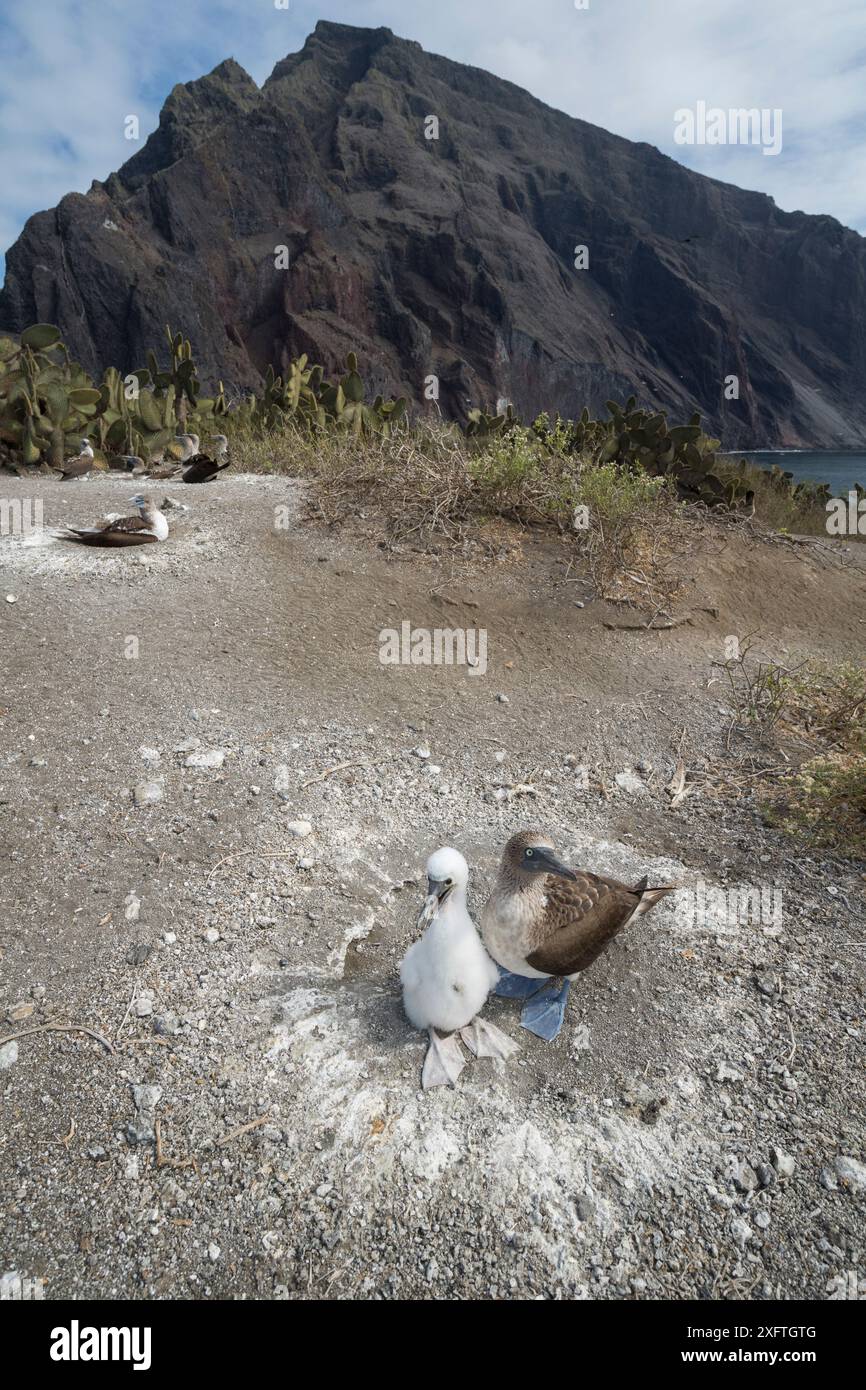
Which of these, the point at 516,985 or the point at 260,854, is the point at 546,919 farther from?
the point at 260,854

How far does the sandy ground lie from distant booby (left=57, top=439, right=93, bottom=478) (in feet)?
12.0

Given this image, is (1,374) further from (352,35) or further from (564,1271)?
(352,35)

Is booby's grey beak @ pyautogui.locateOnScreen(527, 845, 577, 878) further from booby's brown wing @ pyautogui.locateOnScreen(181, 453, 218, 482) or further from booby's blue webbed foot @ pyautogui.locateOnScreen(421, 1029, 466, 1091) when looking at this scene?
booby's brown wing @ pyautogui.locateOnScreen(181, 453, 218, 482)

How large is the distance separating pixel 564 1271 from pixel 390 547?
5.35 meters

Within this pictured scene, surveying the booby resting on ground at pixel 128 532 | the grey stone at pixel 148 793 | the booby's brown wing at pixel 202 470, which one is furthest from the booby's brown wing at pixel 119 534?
the grey stone at pixel 148 793

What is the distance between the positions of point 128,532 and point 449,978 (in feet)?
16.6

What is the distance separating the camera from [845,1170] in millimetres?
1941

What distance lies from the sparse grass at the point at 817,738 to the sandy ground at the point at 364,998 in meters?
0.21

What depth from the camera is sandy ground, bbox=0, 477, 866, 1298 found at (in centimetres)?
179

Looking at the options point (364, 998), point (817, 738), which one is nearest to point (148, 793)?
point (364, 998)

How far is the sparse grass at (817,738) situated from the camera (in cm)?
339

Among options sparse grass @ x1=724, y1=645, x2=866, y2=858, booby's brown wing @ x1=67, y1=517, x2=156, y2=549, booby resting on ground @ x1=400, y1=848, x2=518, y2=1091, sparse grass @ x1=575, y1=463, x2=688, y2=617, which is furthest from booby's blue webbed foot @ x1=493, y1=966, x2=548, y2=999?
booby's brown wing @ x1=67, y1=517, x2=156, y2=549

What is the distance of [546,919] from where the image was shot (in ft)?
7.82

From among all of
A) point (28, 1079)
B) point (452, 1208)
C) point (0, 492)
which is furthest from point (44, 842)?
point (0, 492)
